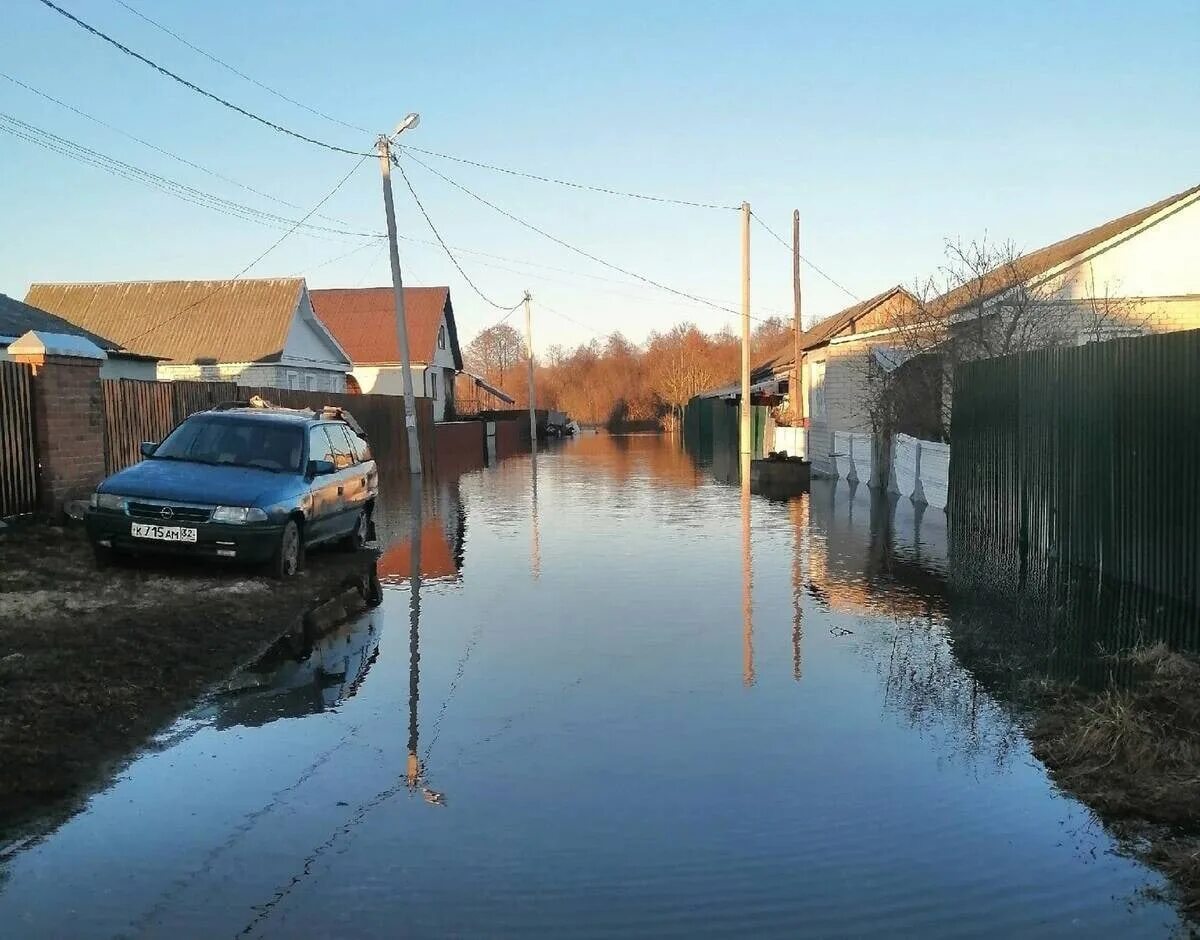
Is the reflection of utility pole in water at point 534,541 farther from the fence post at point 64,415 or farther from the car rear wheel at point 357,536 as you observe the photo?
the fence post at point 64,415

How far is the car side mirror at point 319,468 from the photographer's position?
442 inches

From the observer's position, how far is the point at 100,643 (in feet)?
23.7

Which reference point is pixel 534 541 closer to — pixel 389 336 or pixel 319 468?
pixel 319 468

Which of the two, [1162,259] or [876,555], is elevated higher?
[1162,259]

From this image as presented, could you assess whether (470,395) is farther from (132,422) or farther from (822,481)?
(132,422)

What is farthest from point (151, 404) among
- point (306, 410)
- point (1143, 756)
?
point (1143, 756)

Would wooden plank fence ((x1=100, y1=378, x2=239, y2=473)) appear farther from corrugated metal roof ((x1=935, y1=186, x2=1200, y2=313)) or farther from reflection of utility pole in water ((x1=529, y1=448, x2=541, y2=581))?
corrugated metal roof ((x1=935, y1=186, x2=1200, y2=313))

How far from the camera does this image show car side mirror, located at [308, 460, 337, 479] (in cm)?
1122

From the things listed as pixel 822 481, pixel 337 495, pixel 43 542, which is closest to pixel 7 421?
pixel 43 542

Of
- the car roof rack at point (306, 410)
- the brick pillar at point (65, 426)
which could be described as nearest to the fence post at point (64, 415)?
the brick pillar at point (65, 426)

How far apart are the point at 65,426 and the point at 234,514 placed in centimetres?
431

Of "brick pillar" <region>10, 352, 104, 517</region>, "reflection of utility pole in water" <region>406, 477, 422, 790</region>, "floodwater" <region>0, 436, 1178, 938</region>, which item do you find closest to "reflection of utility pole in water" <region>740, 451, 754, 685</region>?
"floodwater" <region>0, 436, 1178, 938</region>

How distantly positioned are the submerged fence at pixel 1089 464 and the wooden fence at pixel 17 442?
10.2m

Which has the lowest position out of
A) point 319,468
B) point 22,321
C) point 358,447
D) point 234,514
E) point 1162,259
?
point 234,514
